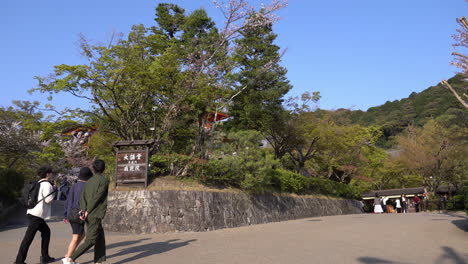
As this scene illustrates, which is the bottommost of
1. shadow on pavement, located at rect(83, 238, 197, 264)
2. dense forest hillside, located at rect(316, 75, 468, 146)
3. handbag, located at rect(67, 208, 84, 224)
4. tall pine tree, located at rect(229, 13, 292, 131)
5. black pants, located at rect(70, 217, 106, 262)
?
shadow on pavement, located at rect(83, 238, 197, 264)

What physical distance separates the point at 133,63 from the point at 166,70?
1191 millimetres

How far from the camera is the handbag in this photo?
587cm

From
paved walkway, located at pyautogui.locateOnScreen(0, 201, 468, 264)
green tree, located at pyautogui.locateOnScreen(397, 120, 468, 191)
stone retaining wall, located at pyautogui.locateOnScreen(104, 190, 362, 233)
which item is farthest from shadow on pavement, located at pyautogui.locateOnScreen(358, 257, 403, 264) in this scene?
green tree, located at pyautogui.locateOnScreen(397, 120, 468, 191)

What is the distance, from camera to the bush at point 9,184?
1369 cm

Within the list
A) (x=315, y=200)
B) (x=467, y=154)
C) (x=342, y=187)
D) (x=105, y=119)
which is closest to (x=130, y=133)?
(x=105, y=119)

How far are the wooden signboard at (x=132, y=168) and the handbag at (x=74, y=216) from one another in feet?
21.7

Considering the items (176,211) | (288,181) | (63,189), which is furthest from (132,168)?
(63,189)

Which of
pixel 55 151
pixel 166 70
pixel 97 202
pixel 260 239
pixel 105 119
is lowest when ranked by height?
pixel 260 239

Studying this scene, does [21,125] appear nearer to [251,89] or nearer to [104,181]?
[251,89]

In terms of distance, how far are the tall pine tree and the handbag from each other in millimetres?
14564

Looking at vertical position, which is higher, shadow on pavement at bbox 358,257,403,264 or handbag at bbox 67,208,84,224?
handbag at bbox 67,208,84,224

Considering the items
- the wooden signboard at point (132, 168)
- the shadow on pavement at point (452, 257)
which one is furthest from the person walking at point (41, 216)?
the shadow on pavement at point (452, 257)

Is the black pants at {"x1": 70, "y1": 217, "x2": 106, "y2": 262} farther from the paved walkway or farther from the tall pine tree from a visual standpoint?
the tall pine tree

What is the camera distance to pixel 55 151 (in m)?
16.9
